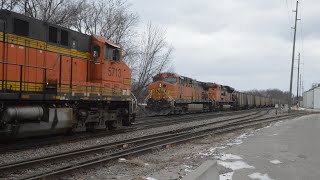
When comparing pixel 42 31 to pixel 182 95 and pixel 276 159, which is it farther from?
pixel 182 95

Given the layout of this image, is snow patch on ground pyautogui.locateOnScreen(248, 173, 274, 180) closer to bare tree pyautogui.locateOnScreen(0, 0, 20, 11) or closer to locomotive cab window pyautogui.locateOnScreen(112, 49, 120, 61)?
locomotive cab window pyautogui.locateOnScreen(112, 49, 120, 61)

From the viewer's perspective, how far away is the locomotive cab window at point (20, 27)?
444 inches

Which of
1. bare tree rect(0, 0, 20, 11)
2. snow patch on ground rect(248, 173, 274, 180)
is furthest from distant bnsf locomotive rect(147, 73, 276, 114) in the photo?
snow patch on ground rect(248, 173, 274, 180)

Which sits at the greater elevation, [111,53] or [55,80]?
[111,53]

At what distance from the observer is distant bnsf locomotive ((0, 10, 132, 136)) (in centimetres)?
1087

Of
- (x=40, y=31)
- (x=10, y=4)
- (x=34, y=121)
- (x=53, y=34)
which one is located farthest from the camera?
(x=10, y=4)

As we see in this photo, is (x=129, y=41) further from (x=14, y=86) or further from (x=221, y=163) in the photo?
(x=221, y=163)

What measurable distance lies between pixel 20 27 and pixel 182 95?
841 inches

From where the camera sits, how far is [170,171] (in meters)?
7.82

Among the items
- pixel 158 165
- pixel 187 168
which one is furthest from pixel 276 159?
pixel 158 165

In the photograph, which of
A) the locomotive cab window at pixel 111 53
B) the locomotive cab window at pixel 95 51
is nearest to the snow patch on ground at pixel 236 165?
the locomotive cab window at pixel 95 51

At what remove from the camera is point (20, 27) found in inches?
452

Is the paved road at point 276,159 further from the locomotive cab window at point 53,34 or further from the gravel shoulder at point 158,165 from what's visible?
the locomotive cab window at point 53,34

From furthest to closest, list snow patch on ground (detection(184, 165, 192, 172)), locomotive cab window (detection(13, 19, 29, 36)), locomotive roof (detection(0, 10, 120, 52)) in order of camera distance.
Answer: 1. locomotive cab window (detection(13, 19, 29, 36))
2. locomotive roof (detection(0, 10, 120, 52))
3. snow patch on ground (detection(184, 165, 192, 172))
